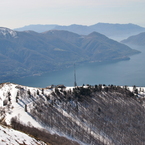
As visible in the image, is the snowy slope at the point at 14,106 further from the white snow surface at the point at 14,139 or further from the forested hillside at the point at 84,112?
the white snow surface at the point at 14,139

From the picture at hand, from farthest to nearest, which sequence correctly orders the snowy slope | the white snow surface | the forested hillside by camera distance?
the forested hillside < the snowy slope < the white snow surface

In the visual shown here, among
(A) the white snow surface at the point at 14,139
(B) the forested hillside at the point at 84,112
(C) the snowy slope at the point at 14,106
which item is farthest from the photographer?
(B) the forested hillside at the point at 84,112

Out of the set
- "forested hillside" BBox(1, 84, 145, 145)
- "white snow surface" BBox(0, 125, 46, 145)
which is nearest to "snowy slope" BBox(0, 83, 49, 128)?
"forested hillside" BBox(1, 84, 145, 145)

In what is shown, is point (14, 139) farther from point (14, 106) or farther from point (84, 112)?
point (84, 112)

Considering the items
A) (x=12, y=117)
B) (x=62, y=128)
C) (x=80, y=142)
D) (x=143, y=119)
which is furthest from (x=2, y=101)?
(x=143, y=119)

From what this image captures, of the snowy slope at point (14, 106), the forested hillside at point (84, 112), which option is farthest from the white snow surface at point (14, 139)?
the snowy slope at point (14, 106)

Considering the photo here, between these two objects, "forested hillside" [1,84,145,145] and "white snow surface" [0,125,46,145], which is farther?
"forested hillside" [1,84,145,145]

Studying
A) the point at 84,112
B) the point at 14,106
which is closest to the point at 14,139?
the point at 14,106

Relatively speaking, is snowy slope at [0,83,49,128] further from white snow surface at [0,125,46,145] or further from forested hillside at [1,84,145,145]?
white snow surface at [0,125,46,145]

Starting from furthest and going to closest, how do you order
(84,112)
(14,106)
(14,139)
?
(84,112), (14,106), (14,139)

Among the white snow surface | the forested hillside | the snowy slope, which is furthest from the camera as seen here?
the forested hillside

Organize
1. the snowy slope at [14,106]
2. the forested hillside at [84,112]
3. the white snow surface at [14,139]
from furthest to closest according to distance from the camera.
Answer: the forested hillside at [84,112], the snowy slope at [14,106], the white snow surface at [14,139]

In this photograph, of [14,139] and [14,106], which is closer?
[14,139]
